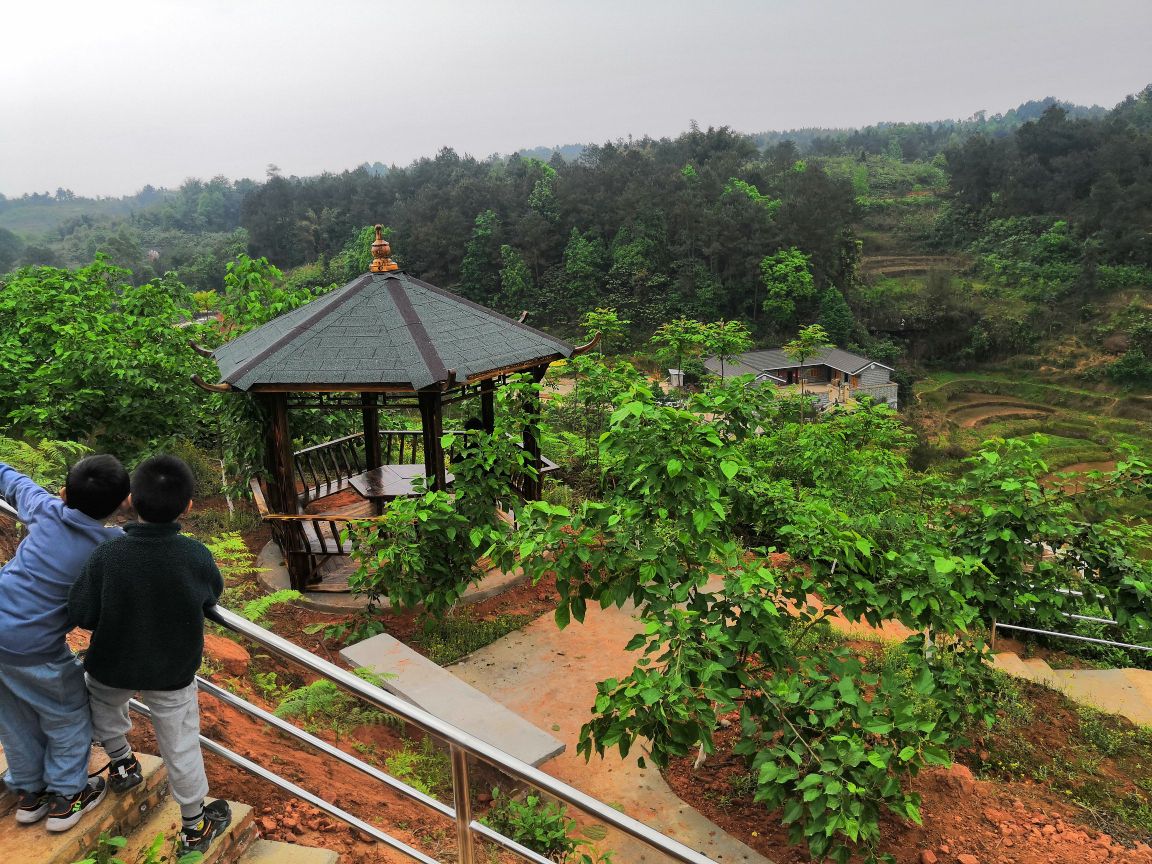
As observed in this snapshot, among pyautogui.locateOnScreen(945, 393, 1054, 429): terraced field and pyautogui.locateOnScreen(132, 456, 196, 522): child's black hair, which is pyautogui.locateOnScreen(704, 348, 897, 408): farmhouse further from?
pyautogui.locateOnScreen(132, 456, 196, 522): child's black hair

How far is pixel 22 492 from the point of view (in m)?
2.63

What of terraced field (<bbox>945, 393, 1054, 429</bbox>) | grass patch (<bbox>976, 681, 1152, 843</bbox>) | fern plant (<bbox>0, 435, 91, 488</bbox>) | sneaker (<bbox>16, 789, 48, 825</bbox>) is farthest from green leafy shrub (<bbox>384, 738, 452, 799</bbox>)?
terraced field (<bbox>945, 393, 1054, 429</bbox>)

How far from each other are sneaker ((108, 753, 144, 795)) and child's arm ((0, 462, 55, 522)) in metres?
0.90

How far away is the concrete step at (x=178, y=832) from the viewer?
2580 mm

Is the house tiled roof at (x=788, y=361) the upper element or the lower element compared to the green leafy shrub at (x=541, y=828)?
lower

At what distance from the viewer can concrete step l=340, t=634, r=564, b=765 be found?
459 centimetres

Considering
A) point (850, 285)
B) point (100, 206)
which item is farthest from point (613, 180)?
point (100, 206)

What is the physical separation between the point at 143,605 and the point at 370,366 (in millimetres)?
4425

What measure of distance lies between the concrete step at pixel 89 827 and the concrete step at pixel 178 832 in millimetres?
42

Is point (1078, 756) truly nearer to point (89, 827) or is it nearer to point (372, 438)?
point (89, 827)

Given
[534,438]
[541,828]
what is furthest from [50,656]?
[534,438]

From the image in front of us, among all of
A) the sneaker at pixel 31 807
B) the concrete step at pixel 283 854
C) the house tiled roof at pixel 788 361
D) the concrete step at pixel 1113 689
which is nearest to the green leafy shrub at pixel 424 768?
the concrete step at pixel 283 854

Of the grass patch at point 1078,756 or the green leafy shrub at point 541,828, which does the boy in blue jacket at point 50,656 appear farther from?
the grass patch at point 1078,756

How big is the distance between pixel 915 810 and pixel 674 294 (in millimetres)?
47118
